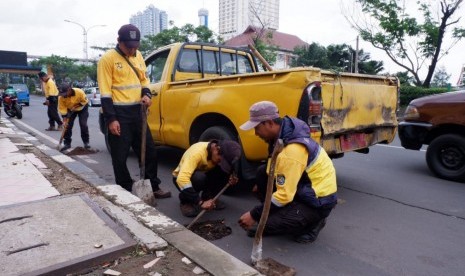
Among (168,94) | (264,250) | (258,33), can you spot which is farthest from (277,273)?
(258,33)

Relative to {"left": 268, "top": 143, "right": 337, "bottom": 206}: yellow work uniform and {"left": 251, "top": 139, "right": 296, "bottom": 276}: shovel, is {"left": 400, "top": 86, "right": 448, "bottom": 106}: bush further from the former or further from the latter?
{"left": 251, "top": 139, "right": 296, "bottom": 276}: shovel

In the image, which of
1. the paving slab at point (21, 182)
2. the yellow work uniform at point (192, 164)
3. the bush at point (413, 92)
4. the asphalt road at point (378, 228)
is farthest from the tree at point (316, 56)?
the yellow work uniform at point (192, 164)

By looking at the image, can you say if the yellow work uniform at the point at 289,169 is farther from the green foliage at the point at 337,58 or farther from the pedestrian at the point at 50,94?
the green foliage at the point at 337,58

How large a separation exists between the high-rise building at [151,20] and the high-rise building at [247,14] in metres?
28.3

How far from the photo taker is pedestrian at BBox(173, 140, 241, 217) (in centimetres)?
341

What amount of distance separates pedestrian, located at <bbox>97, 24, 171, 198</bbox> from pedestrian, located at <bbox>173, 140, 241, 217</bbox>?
649 mm

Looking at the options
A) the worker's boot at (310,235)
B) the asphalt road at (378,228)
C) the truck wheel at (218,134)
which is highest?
the truck wheel at (218,134)

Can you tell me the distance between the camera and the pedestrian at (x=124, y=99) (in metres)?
3.82

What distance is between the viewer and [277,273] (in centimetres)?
248

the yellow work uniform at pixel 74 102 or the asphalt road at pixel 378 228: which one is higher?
the yellow work uniform at pixel 74 102

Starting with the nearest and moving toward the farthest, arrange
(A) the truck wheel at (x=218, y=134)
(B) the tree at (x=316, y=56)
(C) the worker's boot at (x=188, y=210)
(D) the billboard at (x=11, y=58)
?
(C) the worker's boot at (x=188, y=210) < (A) the truck wheel at (x=218, y=134) < (B) the tree at (x=316, y=56) < (D) the billboard at (x=11, y=58)

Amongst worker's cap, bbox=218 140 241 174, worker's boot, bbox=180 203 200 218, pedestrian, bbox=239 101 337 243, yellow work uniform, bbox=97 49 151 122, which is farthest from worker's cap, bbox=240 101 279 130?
yellow work uniform, bbox=97 49 151 122

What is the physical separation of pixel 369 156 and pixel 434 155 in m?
1.65

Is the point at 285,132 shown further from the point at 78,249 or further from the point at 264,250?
the point at 78,249
